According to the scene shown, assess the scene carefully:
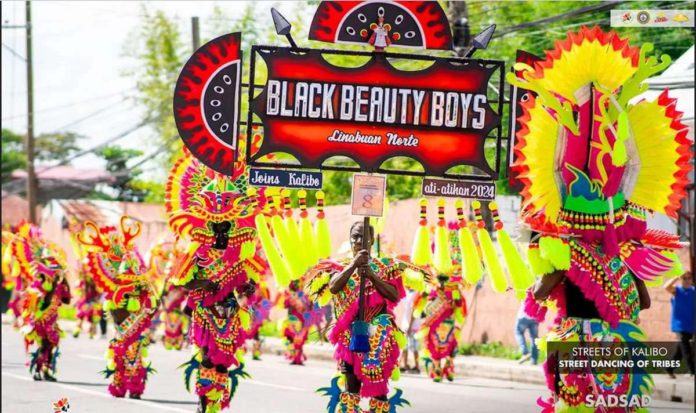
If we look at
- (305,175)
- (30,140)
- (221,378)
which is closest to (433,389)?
(221,378)

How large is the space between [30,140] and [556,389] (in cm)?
2850

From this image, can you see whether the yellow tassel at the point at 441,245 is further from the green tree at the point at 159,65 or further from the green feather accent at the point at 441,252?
the green tree at the point at 159,65

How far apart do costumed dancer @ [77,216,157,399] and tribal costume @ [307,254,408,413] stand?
212 inches

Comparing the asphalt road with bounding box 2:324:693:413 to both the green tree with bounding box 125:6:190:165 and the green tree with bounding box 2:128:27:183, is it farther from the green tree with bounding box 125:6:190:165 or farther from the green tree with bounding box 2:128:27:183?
the green tree with bounding box 2:128:27:183

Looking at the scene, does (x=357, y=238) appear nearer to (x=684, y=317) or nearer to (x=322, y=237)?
(x=322, y=237)

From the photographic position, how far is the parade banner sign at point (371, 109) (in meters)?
10.0

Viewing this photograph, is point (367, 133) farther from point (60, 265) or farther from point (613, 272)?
point (60, 265)

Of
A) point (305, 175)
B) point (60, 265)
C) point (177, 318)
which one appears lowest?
point (177, 318)

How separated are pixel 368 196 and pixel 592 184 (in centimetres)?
191

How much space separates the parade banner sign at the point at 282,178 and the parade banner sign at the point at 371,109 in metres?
0.08

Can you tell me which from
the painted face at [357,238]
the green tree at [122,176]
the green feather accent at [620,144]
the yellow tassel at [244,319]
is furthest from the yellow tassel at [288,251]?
the green tree at [122,176]

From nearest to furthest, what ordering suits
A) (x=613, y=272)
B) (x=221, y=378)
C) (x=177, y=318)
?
1. (x=613, y=272)
2. (x=221, y=378)
3. (x=177, y=318)

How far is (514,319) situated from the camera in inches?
890

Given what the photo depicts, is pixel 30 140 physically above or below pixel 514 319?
above
